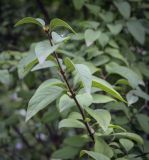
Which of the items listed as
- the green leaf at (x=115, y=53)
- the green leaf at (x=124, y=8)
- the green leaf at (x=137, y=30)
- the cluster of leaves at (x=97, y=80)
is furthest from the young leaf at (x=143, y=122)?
the green leaf at (x=124, y=8)

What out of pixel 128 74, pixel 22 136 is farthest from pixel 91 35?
pixel 22 136

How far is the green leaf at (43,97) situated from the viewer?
961mm

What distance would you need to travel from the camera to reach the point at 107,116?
39.6 inches

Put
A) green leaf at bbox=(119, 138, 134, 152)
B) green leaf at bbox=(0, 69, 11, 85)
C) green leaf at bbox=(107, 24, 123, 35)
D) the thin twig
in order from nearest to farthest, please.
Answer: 1. green leaf at bbox=(119, 138, 134, 152)
2. green leaf at bbox=(0, 69, 11, 85)
3. green leaf at bbox=(107, 24, 123, 35)
4. the thin twig

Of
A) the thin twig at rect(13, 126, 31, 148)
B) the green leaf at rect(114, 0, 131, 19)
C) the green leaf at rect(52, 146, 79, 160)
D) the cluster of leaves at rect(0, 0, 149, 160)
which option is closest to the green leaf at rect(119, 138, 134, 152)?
the cluster of leaves at rect(0, 0, 149, 160)

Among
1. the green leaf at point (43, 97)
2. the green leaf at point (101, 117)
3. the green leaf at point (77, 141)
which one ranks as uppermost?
Result: the green leaf at point (43, 97)

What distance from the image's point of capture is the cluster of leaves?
978 mm

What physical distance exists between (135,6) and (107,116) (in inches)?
36.2

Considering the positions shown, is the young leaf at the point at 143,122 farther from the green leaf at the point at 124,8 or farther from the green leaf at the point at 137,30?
the green leaf at the point at 124,8

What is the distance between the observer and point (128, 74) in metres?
1.30

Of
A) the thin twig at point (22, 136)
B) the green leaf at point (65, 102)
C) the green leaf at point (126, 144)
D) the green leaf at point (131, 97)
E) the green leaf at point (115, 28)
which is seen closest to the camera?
the green leaf at point (65, 102)

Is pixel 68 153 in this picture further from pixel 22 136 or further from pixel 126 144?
pixel 22 136

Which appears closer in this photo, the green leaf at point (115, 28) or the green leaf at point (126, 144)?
the green leaf at point (126, 144)

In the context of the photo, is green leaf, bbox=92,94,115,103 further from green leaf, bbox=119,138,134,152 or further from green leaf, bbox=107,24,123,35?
green leaf, bbox=107,24,123,35
